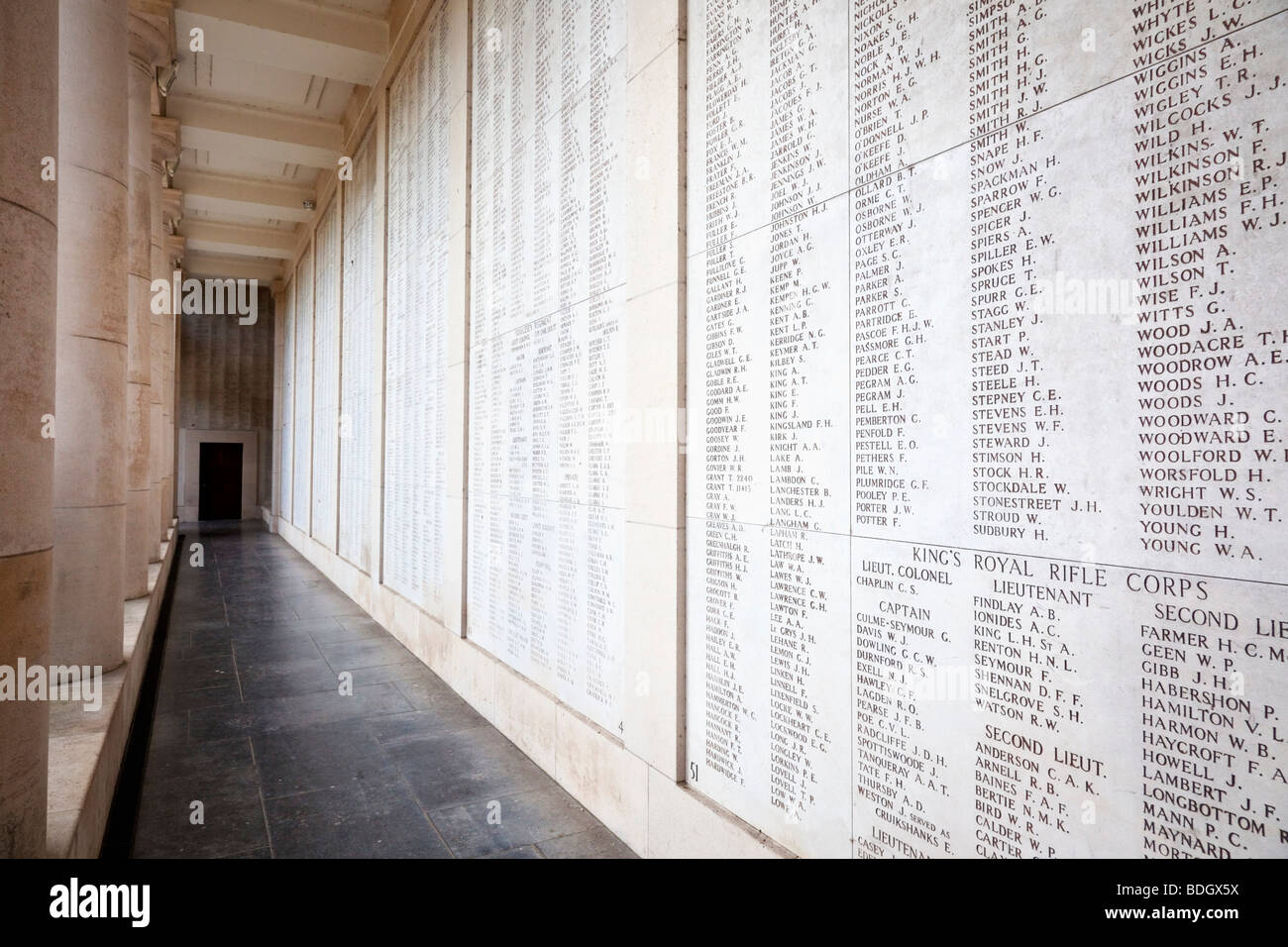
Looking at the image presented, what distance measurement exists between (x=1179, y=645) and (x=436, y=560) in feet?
21.3

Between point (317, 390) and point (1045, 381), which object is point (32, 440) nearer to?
point (1045, 381)

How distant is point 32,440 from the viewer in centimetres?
241

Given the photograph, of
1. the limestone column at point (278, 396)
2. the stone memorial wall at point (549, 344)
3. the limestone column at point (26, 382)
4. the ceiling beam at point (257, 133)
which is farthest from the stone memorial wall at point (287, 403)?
the limestone column at point (26, 382)

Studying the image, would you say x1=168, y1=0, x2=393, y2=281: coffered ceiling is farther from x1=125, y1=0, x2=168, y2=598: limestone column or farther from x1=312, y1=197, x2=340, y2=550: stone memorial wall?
x1=312, y1=197, x2=340, y2=550: stone memorial wall

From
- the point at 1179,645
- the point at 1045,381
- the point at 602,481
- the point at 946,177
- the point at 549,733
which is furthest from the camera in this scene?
the point at 549,733

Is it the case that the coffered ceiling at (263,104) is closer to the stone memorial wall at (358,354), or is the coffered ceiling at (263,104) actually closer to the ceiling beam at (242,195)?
the ceiling beam at (242,195)

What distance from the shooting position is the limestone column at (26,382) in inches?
89.0

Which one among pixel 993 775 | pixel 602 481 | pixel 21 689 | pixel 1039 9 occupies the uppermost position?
pixel 1039 9

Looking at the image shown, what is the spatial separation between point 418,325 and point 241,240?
12960mm

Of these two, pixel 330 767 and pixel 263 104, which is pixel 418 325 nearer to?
pixel 330 767

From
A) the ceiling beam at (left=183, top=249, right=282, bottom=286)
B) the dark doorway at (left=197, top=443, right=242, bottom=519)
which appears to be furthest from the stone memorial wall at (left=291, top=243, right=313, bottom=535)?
the dark doorway at (left=197, top=443, right=242, bottom=519)

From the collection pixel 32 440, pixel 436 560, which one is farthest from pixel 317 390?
pixel 32 440

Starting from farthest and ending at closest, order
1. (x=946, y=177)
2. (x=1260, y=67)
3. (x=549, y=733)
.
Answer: (x=549, y=733), (x=946, y=177), (x=1260, y=67)

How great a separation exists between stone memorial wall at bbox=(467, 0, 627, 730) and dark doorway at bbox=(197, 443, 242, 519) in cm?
Answer: 2282
